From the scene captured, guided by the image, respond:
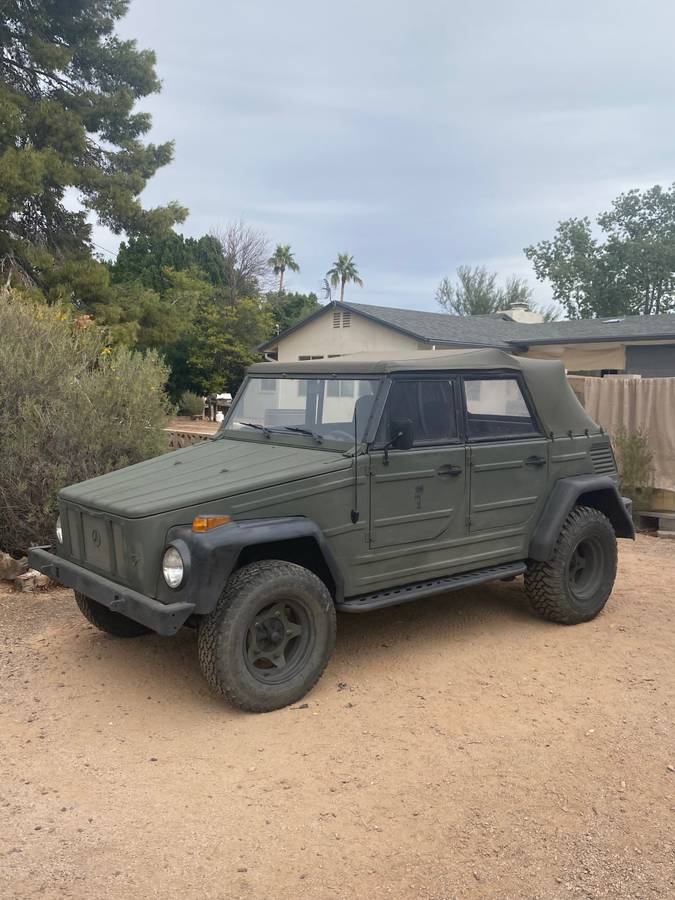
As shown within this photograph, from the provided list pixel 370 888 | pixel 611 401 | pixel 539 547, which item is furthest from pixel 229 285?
pixel 370 888

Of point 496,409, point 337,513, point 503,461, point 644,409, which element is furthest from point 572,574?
point 644,409

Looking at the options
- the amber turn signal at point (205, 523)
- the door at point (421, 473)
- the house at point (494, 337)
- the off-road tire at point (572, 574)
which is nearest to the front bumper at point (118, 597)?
the amber turn signal at point (205, 523)

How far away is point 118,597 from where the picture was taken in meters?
3.88

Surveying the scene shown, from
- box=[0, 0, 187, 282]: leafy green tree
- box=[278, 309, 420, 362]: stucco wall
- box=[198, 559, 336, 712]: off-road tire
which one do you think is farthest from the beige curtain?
box=[0, 0, 187, 282]: leafy green tree

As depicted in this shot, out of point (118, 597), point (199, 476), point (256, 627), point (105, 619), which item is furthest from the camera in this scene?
point (105, 619)

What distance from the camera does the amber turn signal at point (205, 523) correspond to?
378 cm

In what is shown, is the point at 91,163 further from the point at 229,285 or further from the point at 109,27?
the point at 229,285

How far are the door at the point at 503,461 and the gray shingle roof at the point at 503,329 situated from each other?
13858 millimetres

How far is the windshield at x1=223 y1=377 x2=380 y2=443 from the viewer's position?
458 cm

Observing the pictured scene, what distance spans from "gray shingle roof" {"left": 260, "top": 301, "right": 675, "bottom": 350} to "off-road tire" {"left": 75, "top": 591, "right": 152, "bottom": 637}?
15.1 metres

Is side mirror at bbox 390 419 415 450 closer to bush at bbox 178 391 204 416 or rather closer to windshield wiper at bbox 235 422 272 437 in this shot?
windshield wiper at bbox 235 422 272 437

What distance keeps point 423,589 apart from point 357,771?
137 cm

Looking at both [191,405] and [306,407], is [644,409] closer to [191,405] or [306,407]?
[306,407]

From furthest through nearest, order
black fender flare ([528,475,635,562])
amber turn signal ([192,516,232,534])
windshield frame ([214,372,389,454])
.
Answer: black fender flare ([528,475,635,562]) < windshield frame ([214,372,389,454]) < amber turn signal ([192,516,232,534])
